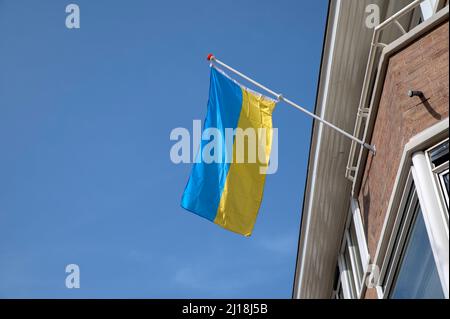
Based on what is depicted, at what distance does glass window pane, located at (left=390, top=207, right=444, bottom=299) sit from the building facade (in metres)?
0.01

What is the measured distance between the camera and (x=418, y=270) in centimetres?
798

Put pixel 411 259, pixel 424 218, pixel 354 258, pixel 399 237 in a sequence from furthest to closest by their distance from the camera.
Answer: pixel 354 258, pixel 399 237, pixel 411 259, pixel 424 218

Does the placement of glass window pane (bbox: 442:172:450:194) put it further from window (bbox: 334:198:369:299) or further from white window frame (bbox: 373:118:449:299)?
window (bbox: 334:198:369:299)

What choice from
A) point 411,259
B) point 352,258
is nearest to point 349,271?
point 352,258

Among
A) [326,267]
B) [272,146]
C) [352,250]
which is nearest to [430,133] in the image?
[272,146]

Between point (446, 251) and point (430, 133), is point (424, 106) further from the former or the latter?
point (446, 251)

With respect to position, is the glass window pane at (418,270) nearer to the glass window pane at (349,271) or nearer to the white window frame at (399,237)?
the white window frame at (399,237)

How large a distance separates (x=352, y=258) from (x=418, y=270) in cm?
453

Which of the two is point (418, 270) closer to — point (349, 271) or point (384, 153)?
point (384, 153)

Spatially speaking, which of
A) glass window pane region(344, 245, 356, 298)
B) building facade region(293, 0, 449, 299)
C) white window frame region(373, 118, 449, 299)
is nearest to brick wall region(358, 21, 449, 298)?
building facade region(293, 0, 449, 299)

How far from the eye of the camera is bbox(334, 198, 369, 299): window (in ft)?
36.6

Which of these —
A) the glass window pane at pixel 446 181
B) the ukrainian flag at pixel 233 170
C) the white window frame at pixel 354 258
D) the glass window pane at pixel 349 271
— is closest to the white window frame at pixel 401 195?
the glass window pane at pixel 446 181
